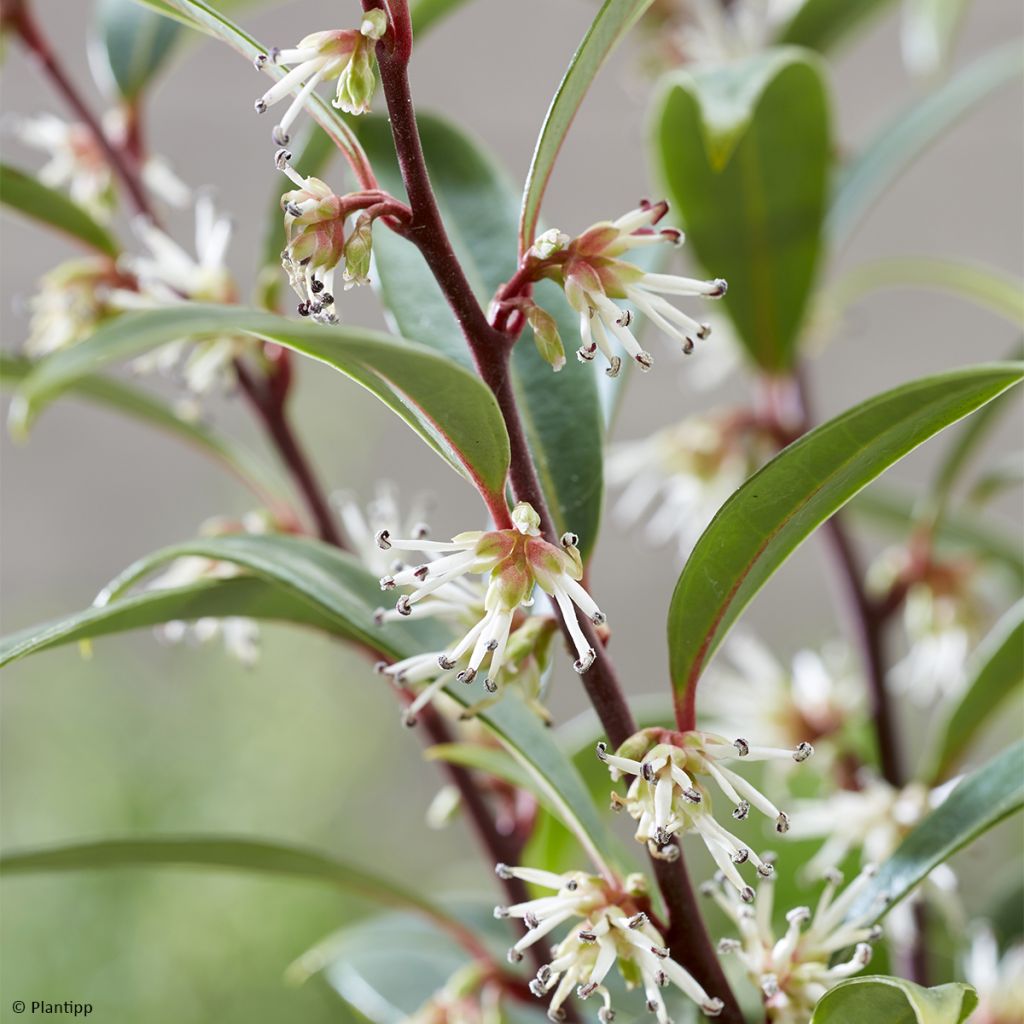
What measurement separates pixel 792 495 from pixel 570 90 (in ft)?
0.56

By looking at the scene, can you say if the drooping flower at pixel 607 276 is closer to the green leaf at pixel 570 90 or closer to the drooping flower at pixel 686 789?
the green leaf at pixel 570 90

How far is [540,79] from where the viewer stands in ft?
10.1

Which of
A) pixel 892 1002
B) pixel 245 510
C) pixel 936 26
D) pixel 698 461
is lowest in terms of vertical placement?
pixel 892 1002

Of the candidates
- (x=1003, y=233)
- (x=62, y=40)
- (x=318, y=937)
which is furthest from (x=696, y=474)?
(x=1003, y=233)

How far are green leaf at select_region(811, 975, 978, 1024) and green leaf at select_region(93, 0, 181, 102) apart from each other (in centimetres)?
69

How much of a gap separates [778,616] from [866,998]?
285cm

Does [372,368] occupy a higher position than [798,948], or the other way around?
[372,368]

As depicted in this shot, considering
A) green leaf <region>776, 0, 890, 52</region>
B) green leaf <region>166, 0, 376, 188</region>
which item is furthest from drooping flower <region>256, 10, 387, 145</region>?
green leaf <region>776, 0, 890, 52</region>

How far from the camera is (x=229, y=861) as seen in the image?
2.27 feet

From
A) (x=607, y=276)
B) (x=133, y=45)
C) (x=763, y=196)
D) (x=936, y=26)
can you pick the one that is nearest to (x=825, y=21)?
(x=936, y=26)

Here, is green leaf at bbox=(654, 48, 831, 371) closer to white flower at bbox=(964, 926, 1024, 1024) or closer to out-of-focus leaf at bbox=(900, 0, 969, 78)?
out-of-focus leaf at bbox=(900, 0, 969, 78)

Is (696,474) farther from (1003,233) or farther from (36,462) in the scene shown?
(1003,233)

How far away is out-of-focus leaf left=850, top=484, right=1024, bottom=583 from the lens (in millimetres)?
984

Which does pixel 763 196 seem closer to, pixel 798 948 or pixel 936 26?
pixel 936 26
